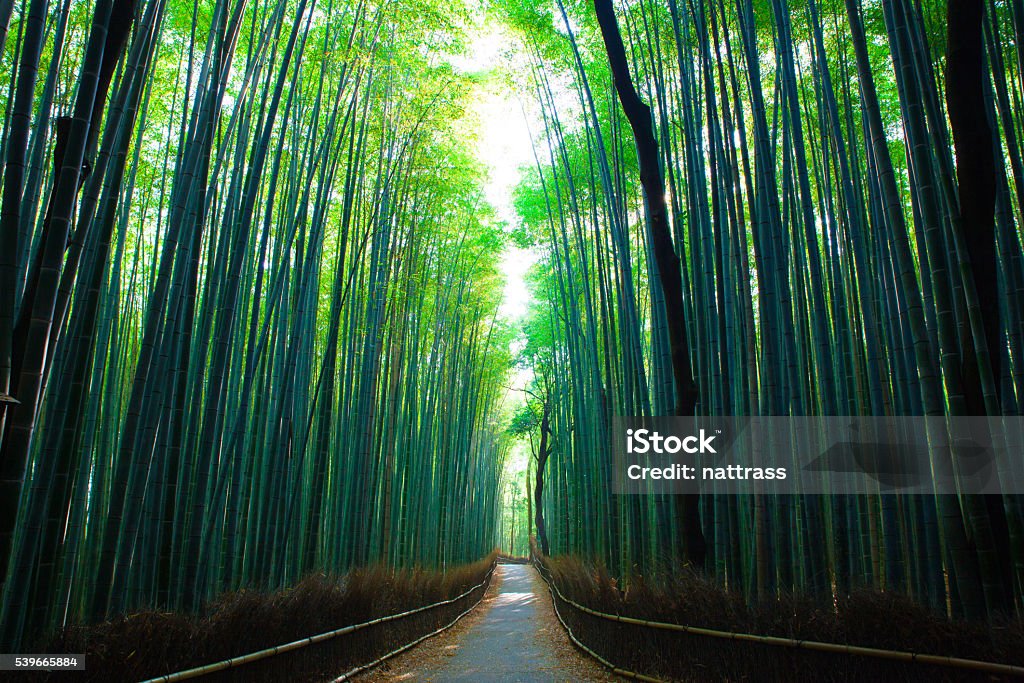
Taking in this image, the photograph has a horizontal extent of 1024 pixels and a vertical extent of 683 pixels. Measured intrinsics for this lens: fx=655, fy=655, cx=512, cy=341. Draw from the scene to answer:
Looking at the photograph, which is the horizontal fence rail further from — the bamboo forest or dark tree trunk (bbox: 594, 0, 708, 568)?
dark tree trunk (bbox: 594, 0, 708, 568)

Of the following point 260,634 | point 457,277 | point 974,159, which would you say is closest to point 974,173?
point 974,159

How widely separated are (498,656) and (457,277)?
443 cm

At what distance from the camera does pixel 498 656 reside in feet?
14.9

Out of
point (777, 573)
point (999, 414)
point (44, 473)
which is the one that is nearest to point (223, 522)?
point (44, 473)

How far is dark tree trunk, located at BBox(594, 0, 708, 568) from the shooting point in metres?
3.41

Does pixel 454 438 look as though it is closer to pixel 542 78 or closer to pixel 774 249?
pixel 542 78

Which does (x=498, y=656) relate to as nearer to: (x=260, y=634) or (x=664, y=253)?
(x=260, y=634)

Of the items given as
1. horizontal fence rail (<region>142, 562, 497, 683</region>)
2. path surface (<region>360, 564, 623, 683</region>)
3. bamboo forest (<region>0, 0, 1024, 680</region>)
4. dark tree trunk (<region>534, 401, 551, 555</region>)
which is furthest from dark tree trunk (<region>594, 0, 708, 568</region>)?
dark tree trunk (<region>534, 401, 551, 555</region>)

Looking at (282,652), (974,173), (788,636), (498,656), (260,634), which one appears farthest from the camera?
(498,656)

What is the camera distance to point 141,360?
234 centimetres

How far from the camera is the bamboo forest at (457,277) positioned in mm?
2150

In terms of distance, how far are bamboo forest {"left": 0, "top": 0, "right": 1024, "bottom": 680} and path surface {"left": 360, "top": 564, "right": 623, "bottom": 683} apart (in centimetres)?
30

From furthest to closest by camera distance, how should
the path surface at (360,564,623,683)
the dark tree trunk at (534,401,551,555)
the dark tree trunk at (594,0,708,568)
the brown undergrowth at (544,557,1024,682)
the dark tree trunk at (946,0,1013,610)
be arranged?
1. the dark tree trunk at (534,401,551,555)
2. the path surface at (360,564,623,683)
3. the dark tree trunk at (594,0,708,568)
4. the dark tree trunk at (946,0,1013,610)
5. the brown undergrowth at (544,557,1024,682)

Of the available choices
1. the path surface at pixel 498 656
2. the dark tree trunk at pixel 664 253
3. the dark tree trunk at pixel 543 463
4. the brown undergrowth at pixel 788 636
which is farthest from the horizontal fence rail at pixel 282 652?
the dark tree trunk at pixel 543 463
